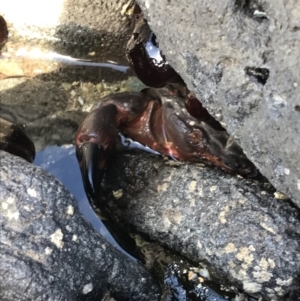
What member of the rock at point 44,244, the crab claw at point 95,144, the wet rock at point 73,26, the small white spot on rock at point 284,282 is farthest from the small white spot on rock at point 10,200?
the wet rock at point 73,26

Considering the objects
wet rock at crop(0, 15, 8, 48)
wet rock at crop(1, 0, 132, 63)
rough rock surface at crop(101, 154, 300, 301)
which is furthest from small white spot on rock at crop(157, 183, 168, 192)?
wet rock at crop(0, 15, 8, 48)

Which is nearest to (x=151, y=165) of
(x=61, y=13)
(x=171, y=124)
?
(x=171, y=124)

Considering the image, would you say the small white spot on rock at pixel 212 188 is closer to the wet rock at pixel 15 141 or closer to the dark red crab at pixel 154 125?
the dark red crab at pixel 154 125

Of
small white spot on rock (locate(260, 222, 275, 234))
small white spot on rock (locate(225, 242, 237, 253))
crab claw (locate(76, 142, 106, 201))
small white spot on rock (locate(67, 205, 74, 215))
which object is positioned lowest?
crab claw (locate(76, 142, 106, 201))

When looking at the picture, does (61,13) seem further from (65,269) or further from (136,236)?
(65,269)

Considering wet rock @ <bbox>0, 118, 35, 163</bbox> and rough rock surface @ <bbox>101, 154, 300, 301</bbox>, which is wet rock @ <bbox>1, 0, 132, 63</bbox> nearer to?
wet rock @ <bbox>0, 118, 35, 163</bbox>

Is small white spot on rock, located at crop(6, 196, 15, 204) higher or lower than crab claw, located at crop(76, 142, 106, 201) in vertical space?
higher

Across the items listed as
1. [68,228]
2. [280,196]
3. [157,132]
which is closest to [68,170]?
[157,132]
